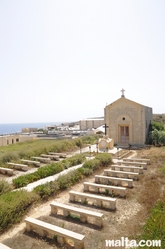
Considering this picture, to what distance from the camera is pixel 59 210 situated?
21.7 ft

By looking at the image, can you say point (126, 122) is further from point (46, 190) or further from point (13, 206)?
point (13, 206)

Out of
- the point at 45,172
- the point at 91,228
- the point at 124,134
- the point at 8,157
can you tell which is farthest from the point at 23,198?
the point at 124,134

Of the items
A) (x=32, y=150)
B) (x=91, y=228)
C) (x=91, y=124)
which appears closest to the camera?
(x=91, y=228)

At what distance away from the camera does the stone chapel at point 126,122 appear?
20.9 metres

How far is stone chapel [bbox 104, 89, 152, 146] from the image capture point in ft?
68.6

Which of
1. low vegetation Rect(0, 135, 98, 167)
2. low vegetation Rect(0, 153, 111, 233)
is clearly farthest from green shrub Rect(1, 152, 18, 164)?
low vegetation Rect(0, 153, 111, 233)

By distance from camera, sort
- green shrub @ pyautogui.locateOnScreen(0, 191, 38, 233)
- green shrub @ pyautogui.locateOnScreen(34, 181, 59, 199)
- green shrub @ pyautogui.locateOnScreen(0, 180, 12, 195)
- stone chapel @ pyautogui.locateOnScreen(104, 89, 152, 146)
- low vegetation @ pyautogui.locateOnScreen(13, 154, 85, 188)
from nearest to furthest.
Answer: green shrub @ pyautogui.locateOnScreen(0, 191, 38, 233), green shrub @ pyautogui.locateOnScreen(34, 181, 59, 199), green shrub @ pyautogui.locateOnScreen(0, 180, 12, 195), low vegetation @ pyautogui.locateOnScreen(13, 154, 85, 188), stone chapel @ pyautogui.locateOnScreen(104, 89, 152, 146)

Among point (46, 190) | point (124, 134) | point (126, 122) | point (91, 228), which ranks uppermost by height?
point (126, 122)

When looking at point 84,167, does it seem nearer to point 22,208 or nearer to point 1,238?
point 22,208

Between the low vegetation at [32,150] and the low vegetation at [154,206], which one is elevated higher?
the low vegetation at [32,150]

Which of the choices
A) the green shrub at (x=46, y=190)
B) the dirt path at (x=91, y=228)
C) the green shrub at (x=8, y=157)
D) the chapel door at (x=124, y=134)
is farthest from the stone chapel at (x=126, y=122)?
the dirt path at (x=91, y=228)

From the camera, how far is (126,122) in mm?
21547

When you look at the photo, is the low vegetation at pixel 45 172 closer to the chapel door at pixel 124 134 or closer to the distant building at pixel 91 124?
the chapel door at pixel 124 134

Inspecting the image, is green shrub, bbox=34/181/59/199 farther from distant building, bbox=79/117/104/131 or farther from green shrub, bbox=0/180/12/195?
distant building, bbox=79/117/104/131
